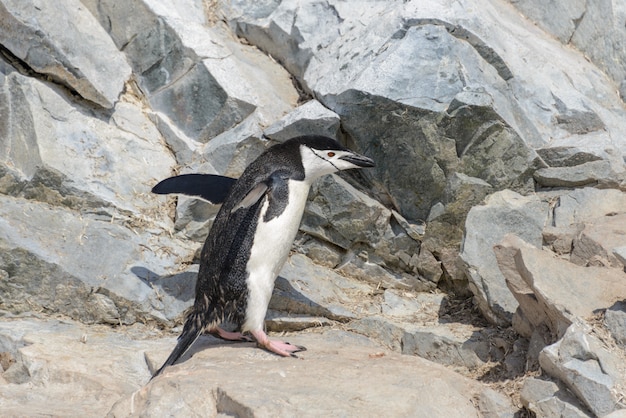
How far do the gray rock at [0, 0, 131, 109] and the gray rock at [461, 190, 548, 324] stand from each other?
8.73 feet

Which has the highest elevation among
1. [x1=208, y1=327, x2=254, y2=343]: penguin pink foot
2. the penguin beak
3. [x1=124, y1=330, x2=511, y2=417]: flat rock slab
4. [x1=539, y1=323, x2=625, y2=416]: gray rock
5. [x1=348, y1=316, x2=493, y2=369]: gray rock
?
the penguin beak

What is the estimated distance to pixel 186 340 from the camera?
4.18 m

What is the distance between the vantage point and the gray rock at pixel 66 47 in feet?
17.6

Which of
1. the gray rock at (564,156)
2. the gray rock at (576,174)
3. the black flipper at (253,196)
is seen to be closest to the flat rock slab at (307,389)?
the black flipper at (253,196)

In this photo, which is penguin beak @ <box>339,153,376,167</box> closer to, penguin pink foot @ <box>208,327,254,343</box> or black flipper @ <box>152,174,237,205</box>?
black flipper @ <box>152,174,237,205</box>

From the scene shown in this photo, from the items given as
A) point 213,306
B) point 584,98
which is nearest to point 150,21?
point 213,306

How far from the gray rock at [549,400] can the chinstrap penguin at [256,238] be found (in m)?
1.27

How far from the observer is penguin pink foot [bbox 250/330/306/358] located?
4.22 m

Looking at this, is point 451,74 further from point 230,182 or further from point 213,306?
point 213,306

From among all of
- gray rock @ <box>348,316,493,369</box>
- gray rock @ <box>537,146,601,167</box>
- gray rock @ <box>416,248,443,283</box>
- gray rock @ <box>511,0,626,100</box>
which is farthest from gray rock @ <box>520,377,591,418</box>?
gray rock @ <box>511,0,626,100</box>

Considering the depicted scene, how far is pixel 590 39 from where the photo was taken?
6.27 m

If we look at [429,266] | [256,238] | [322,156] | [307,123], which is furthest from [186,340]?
[429,266]

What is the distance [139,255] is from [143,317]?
1.40 feet

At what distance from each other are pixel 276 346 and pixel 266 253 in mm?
507
